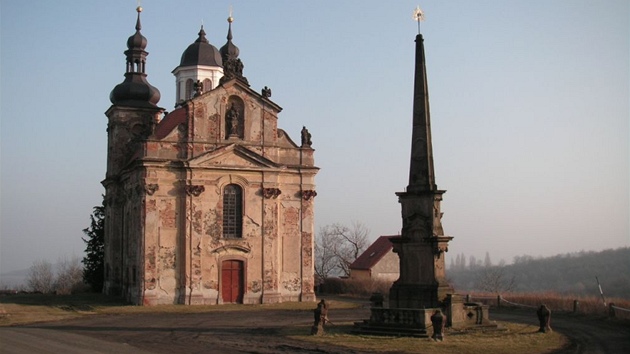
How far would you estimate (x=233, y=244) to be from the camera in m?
40.9

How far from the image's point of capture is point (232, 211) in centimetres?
4138

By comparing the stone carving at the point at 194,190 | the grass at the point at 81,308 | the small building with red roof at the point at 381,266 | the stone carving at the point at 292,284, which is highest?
the stone carving at the point at 194,190

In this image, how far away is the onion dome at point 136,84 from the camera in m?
47.9

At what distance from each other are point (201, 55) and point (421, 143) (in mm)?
32756

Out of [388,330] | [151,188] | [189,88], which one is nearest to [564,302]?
Result: [388,330]

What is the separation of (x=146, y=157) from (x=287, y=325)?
14.9 meters

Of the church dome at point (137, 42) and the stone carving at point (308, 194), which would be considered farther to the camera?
the church dome at point (137, 42)

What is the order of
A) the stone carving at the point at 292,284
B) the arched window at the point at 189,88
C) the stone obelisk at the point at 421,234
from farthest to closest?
1. the arched window at the point at 189,88
2. the stone carving at the point at 292,284
3. the stone obelisk at the point at 421,234

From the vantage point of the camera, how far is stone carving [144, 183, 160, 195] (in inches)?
1553

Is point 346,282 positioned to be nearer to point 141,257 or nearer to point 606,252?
point 141,257

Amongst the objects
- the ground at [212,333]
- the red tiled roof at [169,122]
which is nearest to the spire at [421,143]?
the ground at [212,333]

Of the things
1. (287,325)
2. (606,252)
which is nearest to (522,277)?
(606,252)

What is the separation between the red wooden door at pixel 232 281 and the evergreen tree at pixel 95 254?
50.7 feet

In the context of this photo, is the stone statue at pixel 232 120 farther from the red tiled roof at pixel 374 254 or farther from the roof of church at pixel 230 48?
the red tiled roof at pixel 374 254
